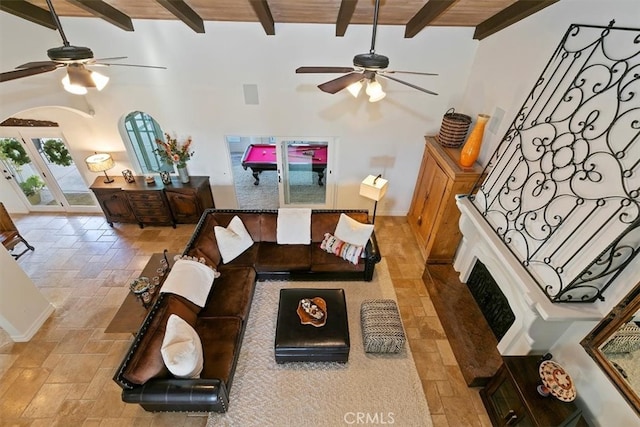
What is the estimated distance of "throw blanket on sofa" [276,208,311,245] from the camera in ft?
14.0

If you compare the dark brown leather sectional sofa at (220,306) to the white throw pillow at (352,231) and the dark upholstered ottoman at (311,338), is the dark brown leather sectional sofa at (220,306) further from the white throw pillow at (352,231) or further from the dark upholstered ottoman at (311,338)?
the dark upholstered ottoman at (311,338)

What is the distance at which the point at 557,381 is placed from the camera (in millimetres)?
2359

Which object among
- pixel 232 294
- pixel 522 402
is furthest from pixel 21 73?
pixel 522 402

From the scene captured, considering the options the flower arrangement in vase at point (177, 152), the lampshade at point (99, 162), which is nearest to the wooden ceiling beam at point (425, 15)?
the flower arrangement in vase at point (177, 152)

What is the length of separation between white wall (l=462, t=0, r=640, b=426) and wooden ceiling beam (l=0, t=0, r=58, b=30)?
235 inches

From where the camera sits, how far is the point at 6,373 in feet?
10.3

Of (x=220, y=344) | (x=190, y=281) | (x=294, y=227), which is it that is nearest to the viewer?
(x=220, y=344)

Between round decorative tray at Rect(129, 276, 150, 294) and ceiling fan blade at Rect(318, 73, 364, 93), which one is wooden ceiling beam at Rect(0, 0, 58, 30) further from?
ceiling fan blade at Rect(318, 73, 364, 93)

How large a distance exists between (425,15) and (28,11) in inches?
192

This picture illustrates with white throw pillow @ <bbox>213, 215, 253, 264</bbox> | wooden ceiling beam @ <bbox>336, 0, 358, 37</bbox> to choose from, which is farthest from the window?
wooden ceiling beam @ <bbox>336, 0, 358, 37</bbox>

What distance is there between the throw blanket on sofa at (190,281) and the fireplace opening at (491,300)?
3.55 metres

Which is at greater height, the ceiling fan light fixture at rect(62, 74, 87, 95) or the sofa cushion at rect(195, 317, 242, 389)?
the ceiling fan light fixture at rect(62, 74, 87, 95)

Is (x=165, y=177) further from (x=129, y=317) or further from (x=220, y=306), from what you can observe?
(x=220, y=306)

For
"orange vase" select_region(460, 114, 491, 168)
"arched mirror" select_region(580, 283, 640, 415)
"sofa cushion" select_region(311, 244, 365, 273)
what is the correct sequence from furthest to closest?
"sofa cushion" select_region(311, 244, 365, 273)
"orange vase" select_region(460, 114, 491, 168)
"arched mirror" select_region(580, 283, 640, 415)
